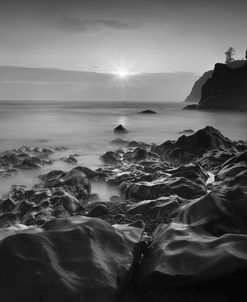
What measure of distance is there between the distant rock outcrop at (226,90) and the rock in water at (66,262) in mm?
52737

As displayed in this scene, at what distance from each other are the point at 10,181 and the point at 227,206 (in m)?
4.83

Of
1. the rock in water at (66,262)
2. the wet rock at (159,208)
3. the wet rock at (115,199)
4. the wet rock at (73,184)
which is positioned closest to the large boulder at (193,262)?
the rock in water at (66,262)

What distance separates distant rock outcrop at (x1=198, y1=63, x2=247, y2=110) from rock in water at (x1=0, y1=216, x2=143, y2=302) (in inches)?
2076

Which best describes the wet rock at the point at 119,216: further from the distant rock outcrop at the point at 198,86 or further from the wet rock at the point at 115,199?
the distant rock outcrop at the point at 198,86

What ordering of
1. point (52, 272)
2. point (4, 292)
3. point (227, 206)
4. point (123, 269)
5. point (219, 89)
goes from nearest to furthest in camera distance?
point (4, 292) → point (52, 272) → point (123, 269) → point (227, 206) → point (219, 89)

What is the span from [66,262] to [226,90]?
6076 cm

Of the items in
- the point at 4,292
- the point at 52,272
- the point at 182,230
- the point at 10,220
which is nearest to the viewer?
the point at 4,292

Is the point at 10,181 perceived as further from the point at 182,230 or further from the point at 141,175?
the point at 182,230

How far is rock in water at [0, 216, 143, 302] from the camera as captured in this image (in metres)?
2.04

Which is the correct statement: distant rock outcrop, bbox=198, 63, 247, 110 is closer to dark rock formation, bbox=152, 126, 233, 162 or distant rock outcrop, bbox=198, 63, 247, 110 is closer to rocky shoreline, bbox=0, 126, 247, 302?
dark rock formation, bbox=152, 126, 233, 162

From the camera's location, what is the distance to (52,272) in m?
2.14

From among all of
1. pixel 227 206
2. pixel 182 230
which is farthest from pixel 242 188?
pixel 182 230

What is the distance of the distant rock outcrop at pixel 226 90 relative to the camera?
54.9m

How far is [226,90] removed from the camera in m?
58.7
